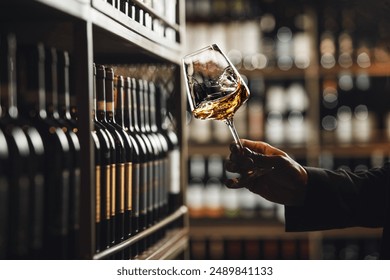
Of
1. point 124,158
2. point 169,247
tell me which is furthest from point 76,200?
point 169,247

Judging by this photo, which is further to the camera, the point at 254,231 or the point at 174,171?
the point at 254,231

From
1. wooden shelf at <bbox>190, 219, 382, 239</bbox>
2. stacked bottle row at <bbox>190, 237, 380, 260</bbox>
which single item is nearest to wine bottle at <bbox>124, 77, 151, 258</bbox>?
wooden shelf at <bbox>190, 219, 382, 239</bbox>

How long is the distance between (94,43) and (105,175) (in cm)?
30

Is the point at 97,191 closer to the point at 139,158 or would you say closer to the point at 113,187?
the point at 113,187

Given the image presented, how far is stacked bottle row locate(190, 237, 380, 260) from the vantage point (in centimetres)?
331

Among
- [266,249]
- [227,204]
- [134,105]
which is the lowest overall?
[266,249]

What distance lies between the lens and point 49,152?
1020 mm

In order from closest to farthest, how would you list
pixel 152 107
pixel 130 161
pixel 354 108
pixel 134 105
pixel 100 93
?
pixel 100 93, pixel 130 161, pixel 134 105, pixel 152 107, pixel 354 108

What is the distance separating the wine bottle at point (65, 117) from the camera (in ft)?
3.45

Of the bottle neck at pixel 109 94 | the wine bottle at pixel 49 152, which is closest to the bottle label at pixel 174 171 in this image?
the bottle neck at pixel 109 94

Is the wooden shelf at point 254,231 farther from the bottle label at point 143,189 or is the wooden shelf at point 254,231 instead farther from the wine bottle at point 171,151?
the bottle label at point 143,189

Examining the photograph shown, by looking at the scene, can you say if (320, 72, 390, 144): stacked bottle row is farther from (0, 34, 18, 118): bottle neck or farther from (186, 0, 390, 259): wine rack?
(0, 34, 18, 118): bottle neck

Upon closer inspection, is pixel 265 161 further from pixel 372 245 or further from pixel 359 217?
pixel 372 245

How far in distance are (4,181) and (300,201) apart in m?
0.87
